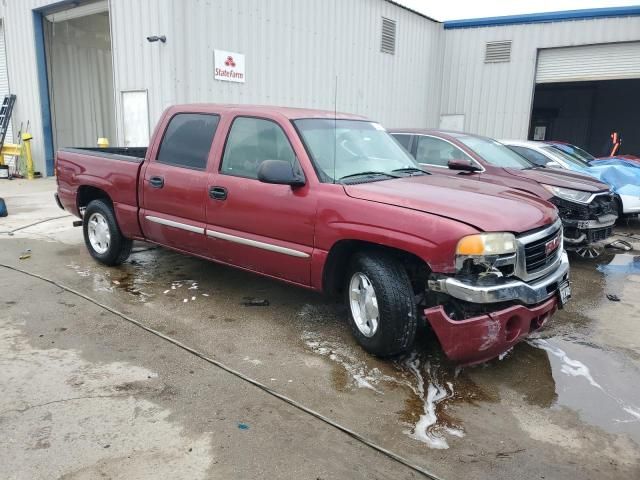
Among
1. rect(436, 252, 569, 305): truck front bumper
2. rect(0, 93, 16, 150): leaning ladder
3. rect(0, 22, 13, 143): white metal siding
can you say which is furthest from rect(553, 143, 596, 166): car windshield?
rect(0, 22, 13, 143): white metal siding

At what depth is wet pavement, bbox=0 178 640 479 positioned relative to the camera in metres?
2.68

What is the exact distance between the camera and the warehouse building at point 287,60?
1089 cm

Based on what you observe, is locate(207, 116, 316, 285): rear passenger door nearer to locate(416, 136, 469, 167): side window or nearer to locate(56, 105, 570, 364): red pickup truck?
locate(56, 105, 570, 364): red pickup truck

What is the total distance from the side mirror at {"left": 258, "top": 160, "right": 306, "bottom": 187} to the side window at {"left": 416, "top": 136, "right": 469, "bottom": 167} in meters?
3.89

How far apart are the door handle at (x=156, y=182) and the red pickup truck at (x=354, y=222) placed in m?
0.02

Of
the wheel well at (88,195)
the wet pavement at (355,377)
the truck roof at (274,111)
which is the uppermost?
the truck roof at (274,111)

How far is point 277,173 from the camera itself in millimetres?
3779

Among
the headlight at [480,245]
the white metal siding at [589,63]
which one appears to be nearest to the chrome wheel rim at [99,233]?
the headlight at [480,245]

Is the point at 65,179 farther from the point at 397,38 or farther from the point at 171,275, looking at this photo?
the point at 397,38

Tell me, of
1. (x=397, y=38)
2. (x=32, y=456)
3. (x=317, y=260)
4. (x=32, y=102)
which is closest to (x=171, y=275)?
(x=317, y=260)

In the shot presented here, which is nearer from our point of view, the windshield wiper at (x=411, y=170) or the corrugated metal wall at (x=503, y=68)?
the windshield wiper at (x=411, y=170)

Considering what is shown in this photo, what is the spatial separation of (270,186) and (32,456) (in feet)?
7.78

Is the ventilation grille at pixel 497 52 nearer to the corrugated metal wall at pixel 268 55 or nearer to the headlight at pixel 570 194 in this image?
the corrugated metal wall at pixel 268 55

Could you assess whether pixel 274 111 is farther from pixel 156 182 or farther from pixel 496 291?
pixel 496 291
